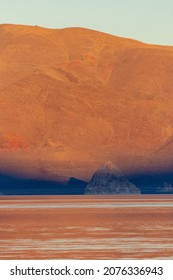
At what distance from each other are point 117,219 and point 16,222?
27.2ft

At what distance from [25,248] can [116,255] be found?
513 cm

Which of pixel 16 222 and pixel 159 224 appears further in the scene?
pixel 16 222

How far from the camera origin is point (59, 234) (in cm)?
6019

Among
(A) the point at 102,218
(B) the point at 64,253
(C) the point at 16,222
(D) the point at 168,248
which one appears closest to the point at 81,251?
(B) the point at 64,253

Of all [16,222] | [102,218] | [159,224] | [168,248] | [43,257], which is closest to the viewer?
[43,257]

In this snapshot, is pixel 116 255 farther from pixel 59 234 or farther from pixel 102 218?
pixel 102 218

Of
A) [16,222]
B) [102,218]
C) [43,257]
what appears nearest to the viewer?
[43,257]

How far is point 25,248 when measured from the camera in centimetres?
4953

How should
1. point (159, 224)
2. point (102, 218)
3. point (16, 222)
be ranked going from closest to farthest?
point (159, 224), point (16, 222), point (102, 218)

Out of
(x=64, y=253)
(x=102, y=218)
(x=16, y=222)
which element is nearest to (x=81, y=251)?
(x=64, y=253)
